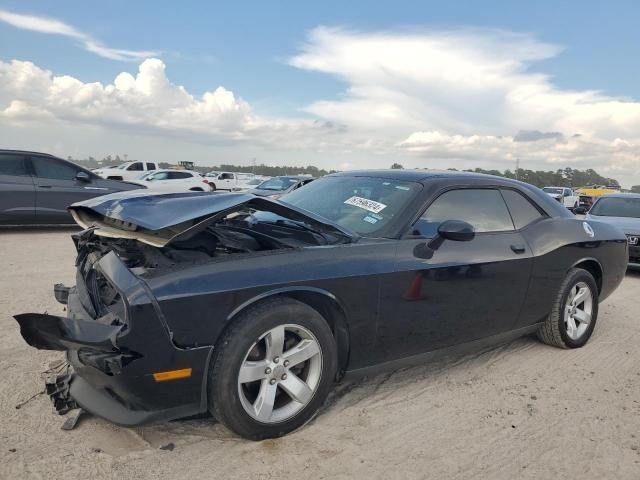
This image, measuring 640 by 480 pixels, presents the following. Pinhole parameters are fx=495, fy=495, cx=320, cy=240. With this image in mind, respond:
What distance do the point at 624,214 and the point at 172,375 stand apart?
970 centimetres

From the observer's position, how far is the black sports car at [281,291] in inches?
93.6

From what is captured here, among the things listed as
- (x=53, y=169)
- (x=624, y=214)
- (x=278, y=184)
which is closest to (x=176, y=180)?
(x=278, y=184)

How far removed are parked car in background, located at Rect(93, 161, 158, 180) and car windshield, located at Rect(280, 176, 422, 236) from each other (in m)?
22.0

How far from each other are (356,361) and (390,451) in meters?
0.55

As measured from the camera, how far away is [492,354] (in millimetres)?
4176

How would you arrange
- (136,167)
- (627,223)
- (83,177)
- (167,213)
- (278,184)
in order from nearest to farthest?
(167,213), (627,223), (83,177), (278,184), (136,167)

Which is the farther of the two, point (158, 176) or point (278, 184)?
point (158, 176)

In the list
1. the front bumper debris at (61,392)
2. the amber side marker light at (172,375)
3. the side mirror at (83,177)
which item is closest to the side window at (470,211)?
the amber side marker light at (172,375)

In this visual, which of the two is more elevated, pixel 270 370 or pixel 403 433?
pixel 270 370

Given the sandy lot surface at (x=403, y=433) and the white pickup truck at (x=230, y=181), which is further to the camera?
the white pickup truck at (x=230, y=181)

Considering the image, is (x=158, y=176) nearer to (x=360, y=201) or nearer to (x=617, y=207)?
(x=617, y=207)

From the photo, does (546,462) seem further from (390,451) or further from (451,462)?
(390,451)

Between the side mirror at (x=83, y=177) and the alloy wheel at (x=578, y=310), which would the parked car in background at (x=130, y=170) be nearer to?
the side mirror at (x=83, y=177)

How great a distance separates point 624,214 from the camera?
9469 millimetres
